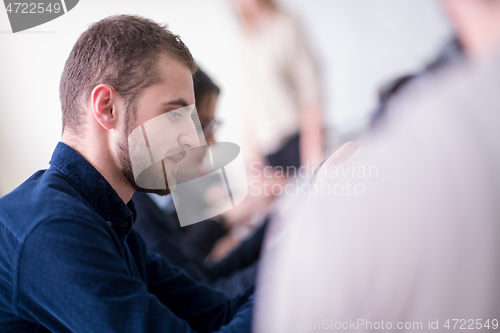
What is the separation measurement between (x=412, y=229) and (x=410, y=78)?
1.17 ft

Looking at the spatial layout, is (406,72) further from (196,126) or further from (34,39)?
(34,39)

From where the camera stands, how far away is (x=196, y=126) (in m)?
0.59

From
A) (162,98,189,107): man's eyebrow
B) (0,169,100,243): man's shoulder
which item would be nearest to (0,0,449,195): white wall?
(162,98,189,107): man's eyebrow

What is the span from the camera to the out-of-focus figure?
0.70m

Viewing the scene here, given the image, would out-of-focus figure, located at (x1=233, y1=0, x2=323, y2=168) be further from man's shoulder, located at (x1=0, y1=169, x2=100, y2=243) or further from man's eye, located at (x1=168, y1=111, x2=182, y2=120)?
man's shoulder, located at (x1=0, y1=169, x2=100, y2=243)

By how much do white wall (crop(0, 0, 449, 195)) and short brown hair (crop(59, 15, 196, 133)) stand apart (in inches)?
3.7

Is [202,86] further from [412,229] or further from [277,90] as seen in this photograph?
[412,229]

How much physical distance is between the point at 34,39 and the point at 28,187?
0.37 m

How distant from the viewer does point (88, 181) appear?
51 cm

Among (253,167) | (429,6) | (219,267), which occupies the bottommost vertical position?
(219,267)

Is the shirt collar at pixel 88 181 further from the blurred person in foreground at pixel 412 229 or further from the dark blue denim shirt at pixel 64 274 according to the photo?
the blurred person in foreground at pixel 412 229

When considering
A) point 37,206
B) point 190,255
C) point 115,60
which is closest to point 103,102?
point 115,60

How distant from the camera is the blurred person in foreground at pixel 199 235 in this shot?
640 mm

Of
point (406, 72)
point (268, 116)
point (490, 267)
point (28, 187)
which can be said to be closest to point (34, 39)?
point (28, 187)
